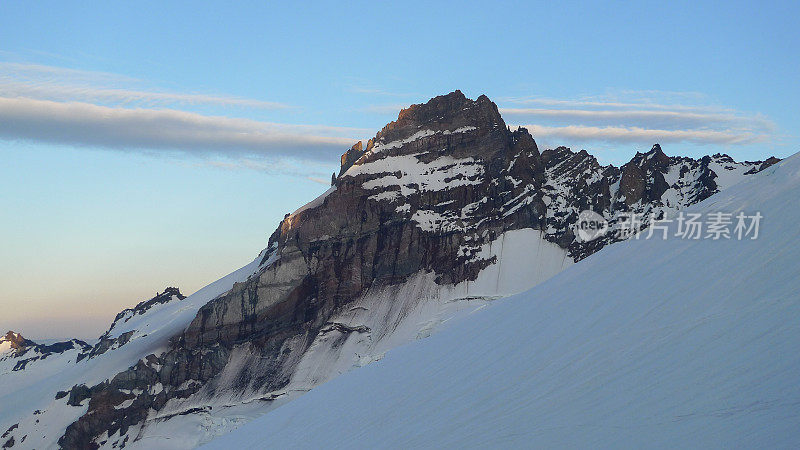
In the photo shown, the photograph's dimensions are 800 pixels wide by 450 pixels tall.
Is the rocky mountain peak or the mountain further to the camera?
the rocky mountain peak

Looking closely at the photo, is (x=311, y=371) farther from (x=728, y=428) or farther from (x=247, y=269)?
(x=728, y=428)

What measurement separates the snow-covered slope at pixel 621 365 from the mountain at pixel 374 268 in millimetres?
119044

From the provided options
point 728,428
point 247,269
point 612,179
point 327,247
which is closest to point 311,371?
point 327,247

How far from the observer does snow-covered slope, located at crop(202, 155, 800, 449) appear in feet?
55.0

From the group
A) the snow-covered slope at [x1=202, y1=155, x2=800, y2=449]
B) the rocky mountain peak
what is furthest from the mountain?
the snow-covered slope at [x1=202, y1=155, x2=800, y2=449]

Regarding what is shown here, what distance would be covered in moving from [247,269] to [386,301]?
43.3 meters

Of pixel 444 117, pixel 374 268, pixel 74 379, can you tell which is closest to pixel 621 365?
pixel 374 268

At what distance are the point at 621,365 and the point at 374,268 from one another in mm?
150721

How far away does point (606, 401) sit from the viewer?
18.8 metres

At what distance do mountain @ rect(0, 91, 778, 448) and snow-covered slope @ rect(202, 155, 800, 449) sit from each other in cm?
11904

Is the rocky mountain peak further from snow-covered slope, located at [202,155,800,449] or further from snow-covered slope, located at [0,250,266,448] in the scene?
snow-covered slope, located at [202,155,800,449]

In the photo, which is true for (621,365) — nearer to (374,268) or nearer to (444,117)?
(374,268)

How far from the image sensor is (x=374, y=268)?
170625mm

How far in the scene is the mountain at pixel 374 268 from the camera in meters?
154
